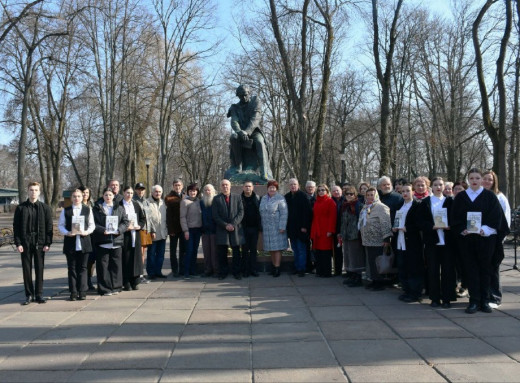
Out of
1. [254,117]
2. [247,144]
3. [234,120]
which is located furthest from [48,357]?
[254,117]

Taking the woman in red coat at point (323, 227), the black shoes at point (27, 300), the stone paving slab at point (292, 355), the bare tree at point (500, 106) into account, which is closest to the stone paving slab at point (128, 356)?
the stone paving slab at point (292, 355)

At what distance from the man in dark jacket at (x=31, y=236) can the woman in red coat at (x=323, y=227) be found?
179 inches

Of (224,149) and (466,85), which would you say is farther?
(224,149)

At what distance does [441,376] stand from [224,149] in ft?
147

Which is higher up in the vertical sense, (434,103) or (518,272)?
(434,103)

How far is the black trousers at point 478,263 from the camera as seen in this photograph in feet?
18.7

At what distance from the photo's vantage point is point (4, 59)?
69.5 ft

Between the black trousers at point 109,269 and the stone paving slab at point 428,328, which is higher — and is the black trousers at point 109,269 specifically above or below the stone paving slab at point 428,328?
above

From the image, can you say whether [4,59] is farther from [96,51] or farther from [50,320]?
[50,320]

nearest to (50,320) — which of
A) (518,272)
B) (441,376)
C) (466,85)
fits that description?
(441,376)

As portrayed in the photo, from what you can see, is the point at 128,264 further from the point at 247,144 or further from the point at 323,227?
the point at 247,144

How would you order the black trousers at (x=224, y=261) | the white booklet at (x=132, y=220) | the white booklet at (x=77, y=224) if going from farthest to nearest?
the black trousers at (x=224, y=261) < the white booklet at (x=132, y=220) < the white booklet at (x=77, y=224)

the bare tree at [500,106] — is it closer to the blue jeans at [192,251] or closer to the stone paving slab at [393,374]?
the blue jeans at [192,251]

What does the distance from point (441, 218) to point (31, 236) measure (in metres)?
5.83
